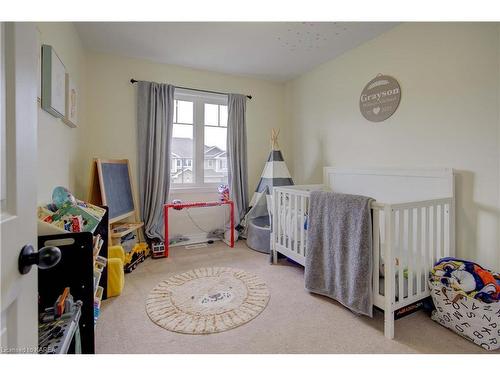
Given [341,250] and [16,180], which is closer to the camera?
[16,180]

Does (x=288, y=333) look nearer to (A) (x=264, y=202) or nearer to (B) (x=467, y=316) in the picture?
(B) (x=467, y=316)

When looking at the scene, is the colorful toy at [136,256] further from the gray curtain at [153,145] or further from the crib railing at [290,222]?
the crib railing at [290,222]

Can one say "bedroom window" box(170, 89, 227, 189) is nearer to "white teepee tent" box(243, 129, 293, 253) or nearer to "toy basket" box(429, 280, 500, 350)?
"white teepee tent" box(243, 129, 293, 253)

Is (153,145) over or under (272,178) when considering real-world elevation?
over

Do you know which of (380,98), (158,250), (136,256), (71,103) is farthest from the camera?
(158,250)

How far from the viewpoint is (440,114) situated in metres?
1.92

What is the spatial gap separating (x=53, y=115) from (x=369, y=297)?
2440 mm

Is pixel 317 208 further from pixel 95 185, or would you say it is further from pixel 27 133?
pixel 95 185

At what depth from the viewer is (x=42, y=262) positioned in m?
0.57

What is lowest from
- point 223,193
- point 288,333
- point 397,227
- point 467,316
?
point 288,333

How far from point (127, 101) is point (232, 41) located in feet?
4.58

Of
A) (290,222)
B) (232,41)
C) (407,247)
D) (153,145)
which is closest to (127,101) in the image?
(153,145)

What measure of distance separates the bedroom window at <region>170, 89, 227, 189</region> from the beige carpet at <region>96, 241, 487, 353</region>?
1.62 metres

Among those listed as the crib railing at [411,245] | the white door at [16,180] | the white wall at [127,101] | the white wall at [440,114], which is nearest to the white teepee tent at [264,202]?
the white wall at [127,101]
